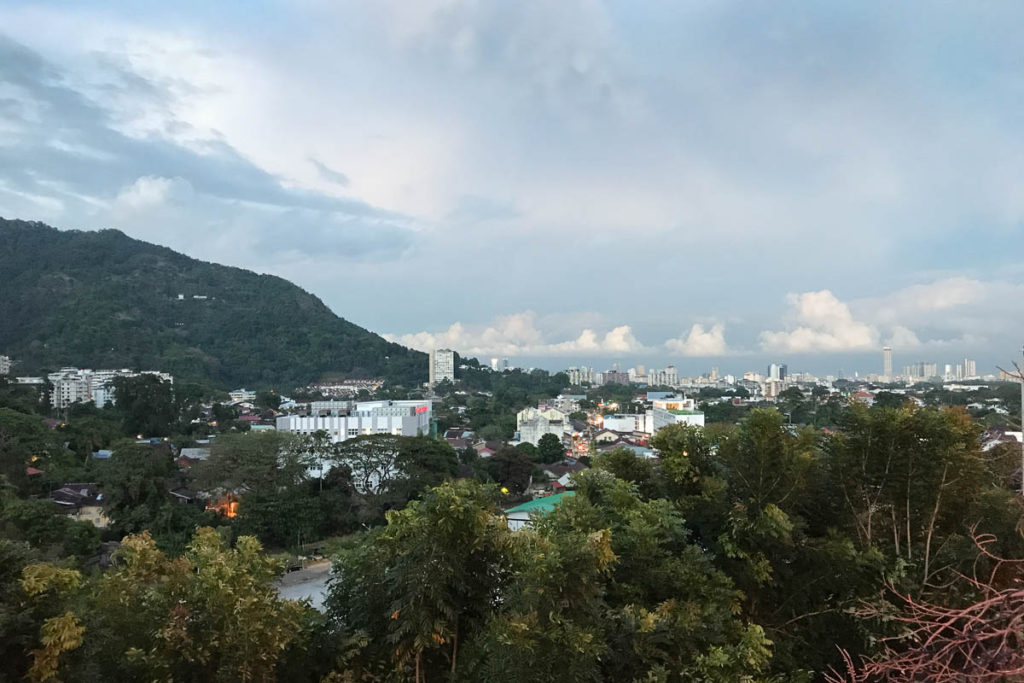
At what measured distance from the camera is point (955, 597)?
4.38 meters

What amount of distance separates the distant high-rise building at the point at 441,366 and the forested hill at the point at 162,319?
2591mm

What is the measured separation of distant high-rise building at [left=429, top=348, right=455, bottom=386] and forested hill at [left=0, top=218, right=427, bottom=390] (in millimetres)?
2591

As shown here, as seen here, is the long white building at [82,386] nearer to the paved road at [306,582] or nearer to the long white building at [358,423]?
the long white building at [358,423]

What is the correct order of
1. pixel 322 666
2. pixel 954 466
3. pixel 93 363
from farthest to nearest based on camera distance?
pixel 93 363 → pixel 954 466 → pixel 322 666

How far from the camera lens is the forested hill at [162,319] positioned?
5194 centimetres

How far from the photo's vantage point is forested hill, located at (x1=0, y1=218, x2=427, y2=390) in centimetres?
5194

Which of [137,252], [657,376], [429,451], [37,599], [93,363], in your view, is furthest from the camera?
[657,376]

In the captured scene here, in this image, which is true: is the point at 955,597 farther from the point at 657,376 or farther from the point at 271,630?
the point at 657,376

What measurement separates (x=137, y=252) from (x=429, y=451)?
245ft

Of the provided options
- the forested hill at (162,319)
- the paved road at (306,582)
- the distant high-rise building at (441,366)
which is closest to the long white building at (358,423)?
the paved road at (306,582)

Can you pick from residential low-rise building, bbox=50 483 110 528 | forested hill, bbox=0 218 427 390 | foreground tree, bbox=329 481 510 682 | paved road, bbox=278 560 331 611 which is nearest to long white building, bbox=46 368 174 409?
forested hill, bbox=0 218 427 390

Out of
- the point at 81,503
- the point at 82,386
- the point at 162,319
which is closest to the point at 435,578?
the point at 81,503

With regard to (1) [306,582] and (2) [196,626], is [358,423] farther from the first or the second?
(2) [196,626]

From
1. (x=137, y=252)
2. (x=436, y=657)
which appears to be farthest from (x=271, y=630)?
(x=137, y=252)
